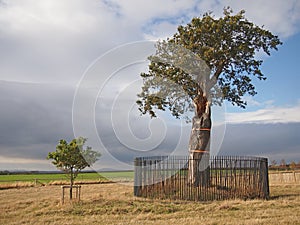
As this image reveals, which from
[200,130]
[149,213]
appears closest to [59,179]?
[200,130]

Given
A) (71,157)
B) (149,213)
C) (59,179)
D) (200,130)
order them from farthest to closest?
(59,179) < (200,130) < (71,157) < (149,213)

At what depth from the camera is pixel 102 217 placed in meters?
12.1

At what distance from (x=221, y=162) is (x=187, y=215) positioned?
5362 mm

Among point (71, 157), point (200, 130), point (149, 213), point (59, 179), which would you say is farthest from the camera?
point (59, 179)

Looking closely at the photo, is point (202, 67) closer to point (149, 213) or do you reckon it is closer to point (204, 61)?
point (204, 61)

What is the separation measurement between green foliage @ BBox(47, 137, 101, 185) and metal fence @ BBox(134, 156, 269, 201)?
3.29m

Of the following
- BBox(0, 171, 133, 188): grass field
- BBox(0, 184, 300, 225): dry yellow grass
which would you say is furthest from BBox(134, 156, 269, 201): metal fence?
BBox(0, 171, 133, 188): grass field

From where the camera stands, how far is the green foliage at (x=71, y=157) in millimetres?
17281

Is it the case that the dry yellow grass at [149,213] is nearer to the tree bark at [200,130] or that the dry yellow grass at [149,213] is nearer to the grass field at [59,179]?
the tree bark at [200,130]

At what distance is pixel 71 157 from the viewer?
17.3m

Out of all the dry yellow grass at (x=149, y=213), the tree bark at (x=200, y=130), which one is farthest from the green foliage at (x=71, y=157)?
the tree bark at (x=200, y=130)

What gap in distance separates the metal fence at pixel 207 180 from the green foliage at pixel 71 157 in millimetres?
3288

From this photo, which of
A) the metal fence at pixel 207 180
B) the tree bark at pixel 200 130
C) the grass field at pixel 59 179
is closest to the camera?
the metal fence at pixel 207 180

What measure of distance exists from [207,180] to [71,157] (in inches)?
271
